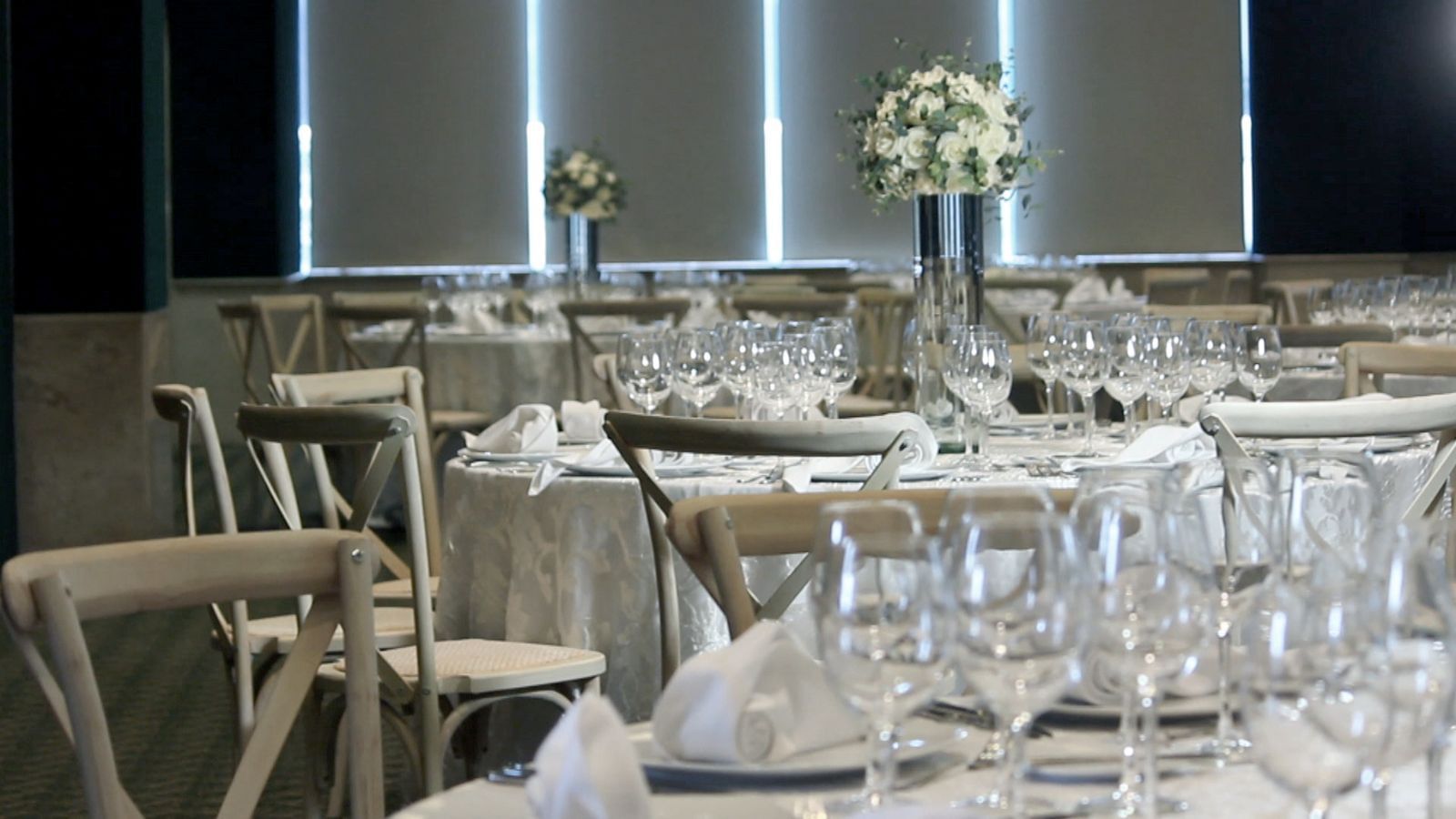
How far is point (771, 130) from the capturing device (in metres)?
11.4

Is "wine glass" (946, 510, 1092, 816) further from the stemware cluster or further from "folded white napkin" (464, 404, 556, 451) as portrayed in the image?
"folded white napkin" (464, 404, 556, 451)

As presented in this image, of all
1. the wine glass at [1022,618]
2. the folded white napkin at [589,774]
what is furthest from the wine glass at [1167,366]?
the folded white napkin at [589,774]

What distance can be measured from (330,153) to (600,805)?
10.7 m

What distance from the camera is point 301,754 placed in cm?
445

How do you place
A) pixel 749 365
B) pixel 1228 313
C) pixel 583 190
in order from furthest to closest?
1. pixel 583 190
2. pixel 1228 313
3. pixel 749 365

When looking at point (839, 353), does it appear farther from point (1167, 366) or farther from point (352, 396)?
point (352, 396)

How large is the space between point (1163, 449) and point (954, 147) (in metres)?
0.69

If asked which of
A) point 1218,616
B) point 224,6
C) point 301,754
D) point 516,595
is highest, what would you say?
point 224,6

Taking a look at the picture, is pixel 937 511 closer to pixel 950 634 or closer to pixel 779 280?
pixel 950 634

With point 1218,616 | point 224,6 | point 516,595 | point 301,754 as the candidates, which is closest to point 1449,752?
point 1218,616

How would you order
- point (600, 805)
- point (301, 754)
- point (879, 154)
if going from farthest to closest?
point (301, 754)
point (879, 154)
point (600, 805)

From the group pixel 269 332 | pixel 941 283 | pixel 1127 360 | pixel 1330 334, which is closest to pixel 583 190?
pixel 269 332

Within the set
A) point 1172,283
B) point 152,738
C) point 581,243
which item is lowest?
point 152,738

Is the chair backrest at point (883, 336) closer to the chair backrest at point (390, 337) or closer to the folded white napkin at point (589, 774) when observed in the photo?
the chair backrest at point (390, 337)
